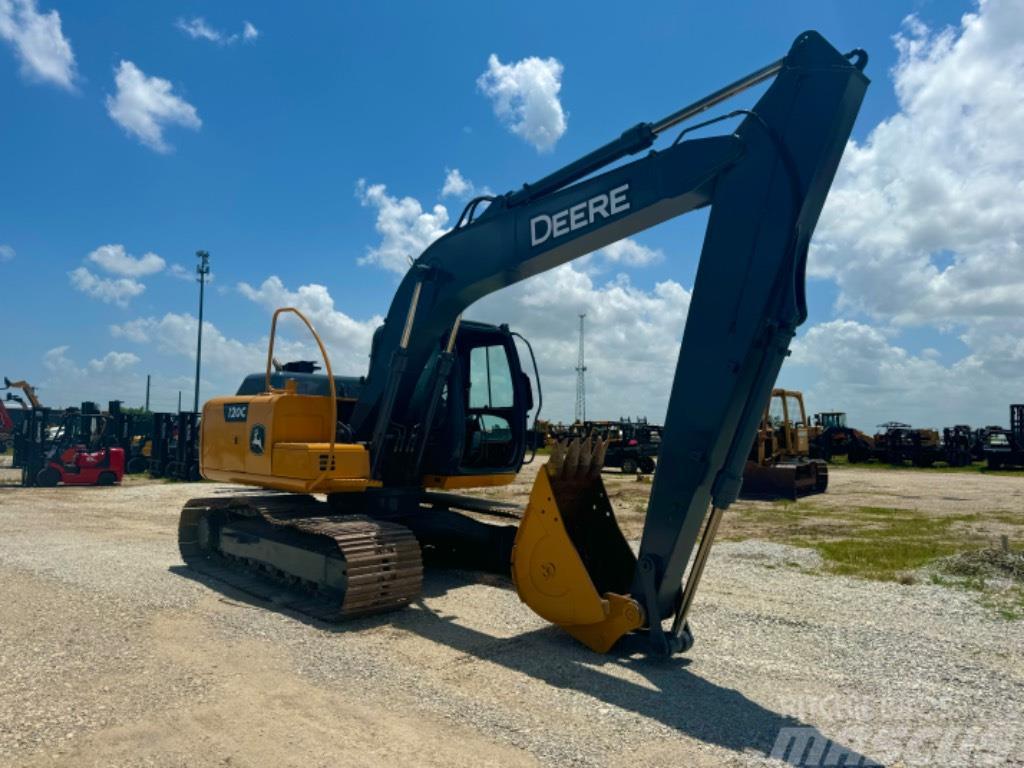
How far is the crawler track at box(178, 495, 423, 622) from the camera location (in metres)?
6.67

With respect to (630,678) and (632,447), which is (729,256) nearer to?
(630,678)

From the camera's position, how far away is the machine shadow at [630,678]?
168 inches

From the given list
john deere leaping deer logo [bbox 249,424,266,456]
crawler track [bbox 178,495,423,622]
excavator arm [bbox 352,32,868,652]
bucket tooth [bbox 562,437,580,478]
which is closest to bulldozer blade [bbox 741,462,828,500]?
crawler track [bbox 178,495,423,622]

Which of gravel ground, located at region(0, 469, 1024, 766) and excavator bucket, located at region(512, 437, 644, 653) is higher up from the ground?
excavator bucket, located at region(512, 437, 644, 653)

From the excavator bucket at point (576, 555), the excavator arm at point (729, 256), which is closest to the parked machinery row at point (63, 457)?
the excavator bucket at point (576, 555)

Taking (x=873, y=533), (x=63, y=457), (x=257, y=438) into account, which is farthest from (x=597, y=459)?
(x=63, y=457)

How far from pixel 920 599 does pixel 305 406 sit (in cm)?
651

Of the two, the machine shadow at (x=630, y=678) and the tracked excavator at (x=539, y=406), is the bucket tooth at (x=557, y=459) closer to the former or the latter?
the tracked excavator at (x=539, y=406)

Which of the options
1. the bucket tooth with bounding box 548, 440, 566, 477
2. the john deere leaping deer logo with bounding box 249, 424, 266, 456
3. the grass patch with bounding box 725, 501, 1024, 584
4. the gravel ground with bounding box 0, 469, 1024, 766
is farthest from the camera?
the grass patch with bounding box 725, 501, 1024, 584

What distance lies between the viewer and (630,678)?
17.1ft

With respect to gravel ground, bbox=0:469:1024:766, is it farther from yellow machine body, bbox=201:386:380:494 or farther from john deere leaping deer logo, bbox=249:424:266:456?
john deere leaping deer logo, bbox=249:424:266:456

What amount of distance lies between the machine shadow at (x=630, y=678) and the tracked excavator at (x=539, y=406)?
0.18 metres

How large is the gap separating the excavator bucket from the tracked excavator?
16mm

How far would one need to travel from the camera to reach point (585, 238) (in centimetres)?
629
